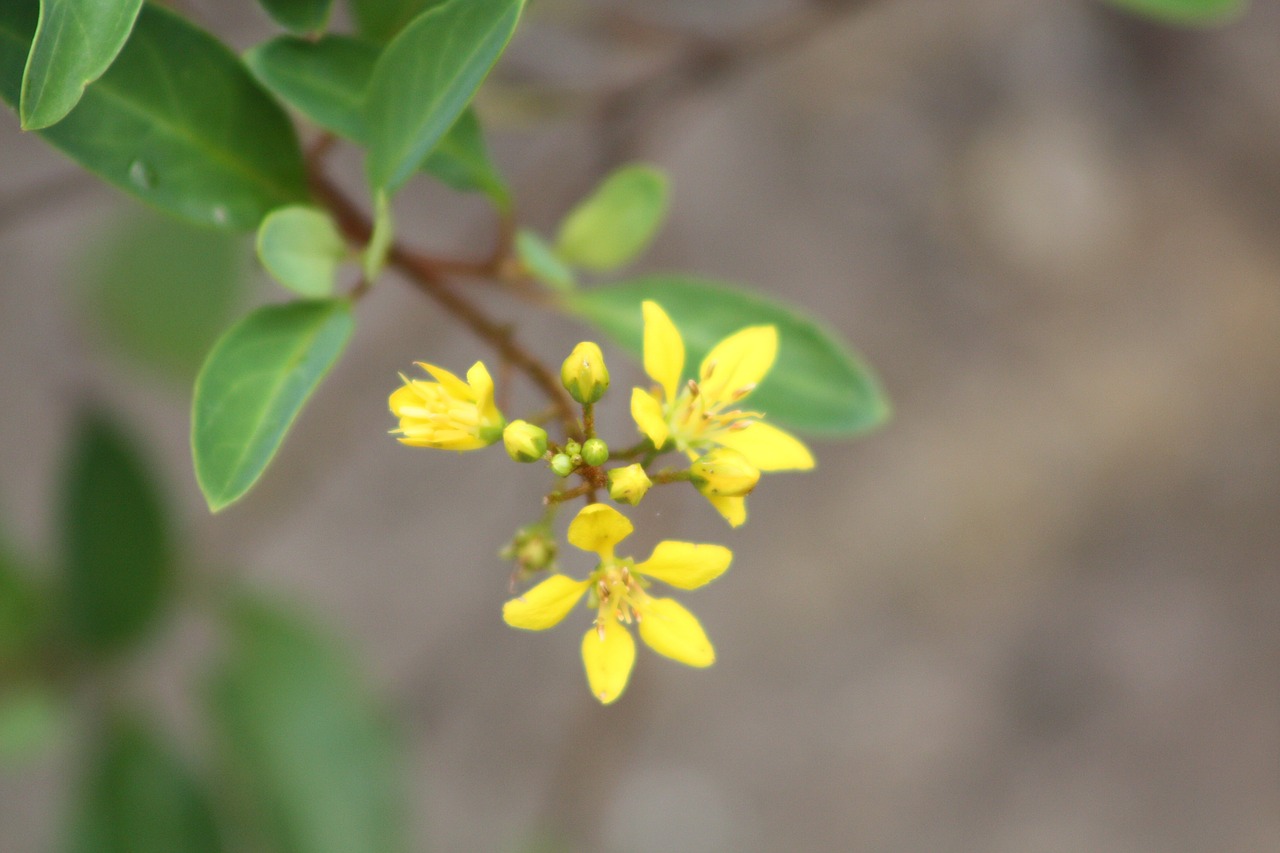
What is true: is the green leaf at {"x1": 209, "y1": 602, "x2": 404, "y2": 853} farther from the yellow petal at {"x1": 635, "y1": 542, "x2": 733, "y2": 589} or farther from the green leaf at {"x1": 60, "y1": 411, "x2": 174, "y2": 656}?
the yellow petal at {"x1": 635, "y1": 542, "x2": 733, "y2": 589}

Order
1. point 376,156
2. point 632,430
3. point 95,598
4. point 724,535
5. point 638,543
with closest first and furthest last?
point 376,156
point 95,598
point 638,543
point 632,430
point 724,535

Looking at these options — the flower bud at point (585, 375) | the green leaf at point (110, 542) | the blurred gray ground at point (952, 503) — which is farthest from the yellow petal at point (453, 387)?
the blurred gray ground at point (952, 503)

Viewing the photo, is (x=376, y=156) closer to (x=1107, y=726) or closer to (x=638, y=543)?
(x=638, y=543)

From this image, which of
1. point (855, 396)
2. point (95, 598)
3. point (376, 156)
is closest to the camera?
point (376, 156)

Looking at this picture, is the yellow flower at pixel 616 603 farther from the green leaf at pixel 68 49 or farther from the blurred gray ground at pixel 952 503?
the blurred gray ground at pixel 952 503

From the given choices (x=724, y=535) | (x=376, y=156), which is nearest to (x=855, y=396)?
(x=376, y=156)

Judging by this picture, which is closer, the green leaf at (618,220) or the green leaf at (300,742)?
the green leaf at (618,220)

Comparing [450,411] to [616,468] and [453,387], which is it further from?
[616,468]

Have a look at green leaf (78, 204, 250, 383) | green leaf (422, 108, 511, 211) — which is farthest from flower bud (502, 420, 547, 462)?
green leaf (78, 204, 250, 383)
